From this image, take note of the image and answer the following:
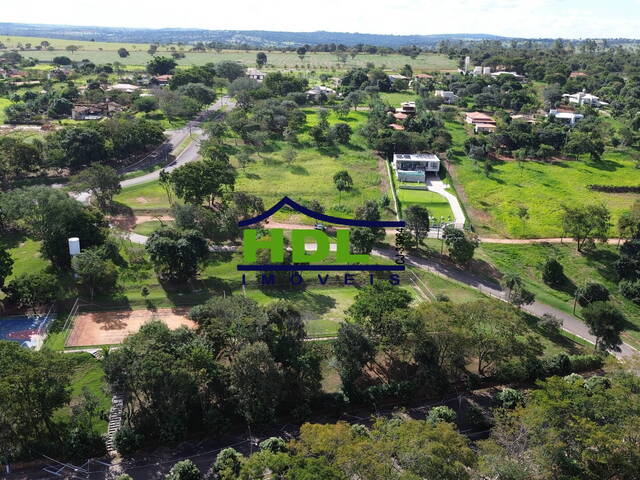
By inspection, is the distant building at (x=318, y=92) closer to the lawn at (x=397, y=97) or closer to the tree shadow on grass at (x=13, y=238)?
the lawn at (x=397, y=97)

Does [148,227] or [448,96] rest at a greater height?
[448,96]

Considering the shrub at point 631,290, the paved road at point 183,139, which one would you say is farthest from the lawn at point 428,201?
the paved road at point 183,139

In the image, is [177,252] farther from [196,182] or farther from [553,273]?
[553,273]

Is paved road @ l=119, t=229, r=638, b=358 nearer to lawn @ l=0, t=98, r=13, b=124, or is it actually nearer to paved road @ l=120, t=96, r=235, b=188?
paved road @ l=120, t=96, r=235, b=188

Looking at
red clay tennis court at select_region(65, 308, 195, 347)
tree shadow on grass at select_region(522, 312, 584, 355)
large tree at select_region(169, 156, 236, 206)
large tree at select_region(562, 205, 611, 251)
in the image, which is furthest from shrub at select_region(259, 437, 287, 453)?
large tree at select_region(562, 205, 611, 251)

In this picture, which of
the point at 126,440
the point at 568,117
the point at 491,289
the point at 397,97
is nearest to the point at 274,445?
the point at 126,440

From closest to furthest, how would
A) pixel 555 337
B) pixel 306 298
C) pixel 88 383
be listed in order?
pixel 88 383, pixel 555 337, pixel 306 298

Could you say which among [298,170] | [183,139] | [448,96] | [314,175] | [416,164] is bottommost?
[314,175]
